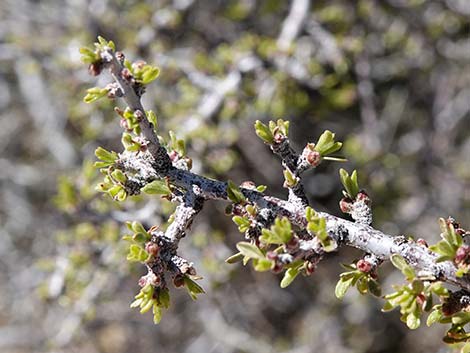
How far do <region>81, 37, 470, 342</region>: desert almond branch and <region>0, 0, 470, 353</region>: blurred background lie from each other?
1.12 metres

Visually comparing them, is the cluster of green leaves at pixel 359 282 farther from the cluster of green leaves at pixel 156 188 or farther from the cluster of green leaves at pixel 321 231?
the cluster of green leaves at pixel 156 188

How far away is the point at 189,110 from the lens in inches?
138

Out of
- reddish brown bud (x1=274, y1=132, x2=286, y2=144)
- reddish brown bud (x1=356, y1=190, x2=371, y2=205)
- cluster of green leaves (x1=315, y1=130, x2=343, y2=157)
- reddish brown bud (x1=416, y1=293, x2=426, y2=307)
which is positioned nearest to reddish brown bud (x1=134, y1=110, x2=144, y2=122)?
reddish brown bud (x1=274, y1=132, x2=286, y2=144)

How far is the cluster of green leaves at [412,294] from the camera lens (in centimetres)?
130

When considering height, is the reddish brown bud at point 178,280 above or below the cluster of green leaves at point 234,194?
below

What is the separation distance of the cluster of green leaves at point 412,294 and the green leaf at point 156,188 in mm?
636

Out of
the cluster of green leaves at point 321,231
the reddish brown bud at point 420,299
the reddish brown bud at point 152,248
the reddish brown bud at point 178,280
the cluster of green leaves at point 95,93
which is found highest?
the cluster of green leaves at point 95,93

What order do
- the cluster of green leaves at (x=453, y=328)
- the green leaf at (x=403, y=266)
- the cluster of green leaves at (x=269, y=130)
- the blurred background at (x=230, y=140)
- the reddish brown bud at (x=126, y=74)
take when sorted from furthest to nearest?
the blurred background at (x=230, y=140) < the cluster of green leaves at (x=269, y=130) < the reddish brown bud at (x=126, y=74) < the cluster of green leaves at (x=453, y=328) < the green leaf at (x=403, y=266)

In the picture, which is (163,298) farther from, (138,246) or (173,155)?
(173,155)

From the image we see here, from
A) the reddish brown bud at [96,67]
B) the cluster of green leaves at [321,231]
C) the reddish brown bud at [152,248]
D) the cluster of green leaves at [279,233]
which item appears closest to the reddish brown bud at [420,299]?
the cluster of green leaves at [321,231]

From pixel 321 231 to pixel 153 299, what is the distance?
0.51 meters

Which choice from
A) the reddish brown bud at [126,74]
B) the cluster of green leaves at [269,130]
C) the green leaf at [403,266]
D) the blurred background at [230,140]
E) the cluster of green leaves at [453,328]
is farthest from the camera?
the blurred background at [230,140]

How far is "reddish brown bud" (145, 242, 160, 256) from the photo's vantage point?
1445mm

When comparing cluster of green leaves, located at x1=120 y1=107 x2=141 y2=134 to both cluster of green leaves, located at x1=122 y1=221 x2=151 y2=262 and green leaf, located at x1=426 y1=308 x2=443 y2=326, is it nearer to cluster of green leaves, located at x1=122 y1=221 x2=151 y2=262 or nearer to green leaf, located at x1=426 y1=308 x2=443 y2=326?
cluster of green leaves, located at x1=122 y1=221 x2=151 y2=262
